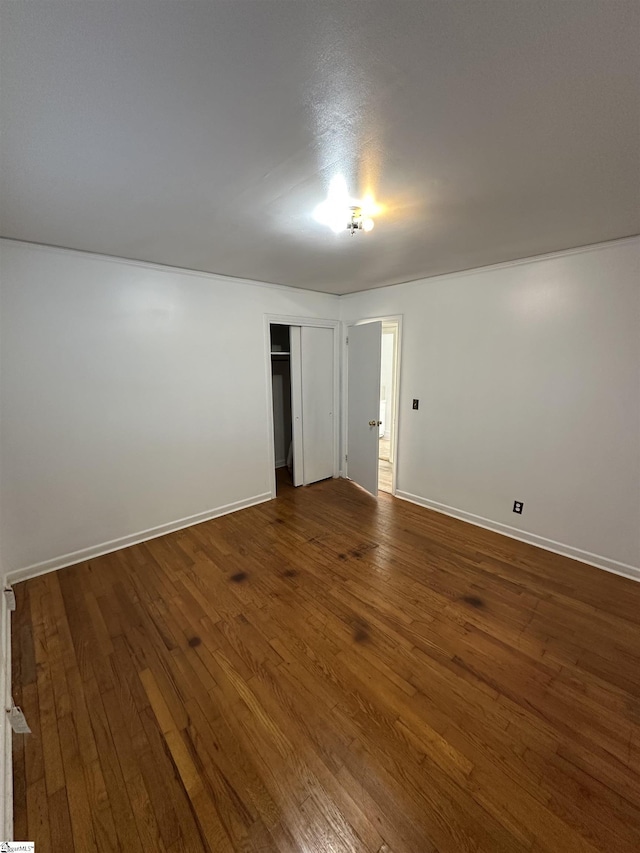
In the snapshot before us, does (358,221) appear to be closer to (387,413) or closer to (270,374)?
(270,374)

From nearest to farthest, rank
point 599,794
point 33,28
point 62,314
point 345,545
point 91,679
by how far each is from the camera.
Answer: point 33,28, point 599,794, point 91,679, point 62,314, point 345,545

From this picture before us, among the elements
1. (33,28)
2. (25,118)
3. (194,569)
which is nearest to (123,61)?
(33,28)

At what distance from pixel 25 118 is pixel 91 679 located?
253cm

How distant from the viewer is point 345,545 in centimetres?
305

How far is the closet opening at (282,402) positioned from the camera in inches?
195

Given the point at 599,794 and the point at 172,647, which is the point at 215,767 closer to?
the point at 172,647

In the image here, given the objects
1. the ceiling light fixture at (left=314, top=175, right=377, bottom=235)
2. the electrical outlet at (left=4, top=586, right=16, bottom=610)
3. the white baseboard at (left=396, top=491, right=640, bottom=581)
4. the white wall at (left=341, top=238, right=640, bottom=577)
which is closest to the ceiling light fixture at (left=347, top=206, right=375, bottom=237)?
the ceiling light fixture at (left=314, top=175, right=377, bottom=235)

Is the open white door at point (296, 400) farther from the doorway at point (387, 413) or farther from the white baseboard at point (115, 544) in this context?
the doorway at point (387, 413)

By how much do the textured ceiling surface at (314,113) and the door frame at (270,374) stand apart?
1.65 m

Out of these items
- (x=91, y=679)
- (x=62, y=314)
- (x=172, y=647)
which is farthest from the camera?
(x=62, y=314)

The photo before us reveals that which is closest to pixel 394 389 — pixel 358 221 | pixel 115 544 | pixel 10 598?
pixel 358 221

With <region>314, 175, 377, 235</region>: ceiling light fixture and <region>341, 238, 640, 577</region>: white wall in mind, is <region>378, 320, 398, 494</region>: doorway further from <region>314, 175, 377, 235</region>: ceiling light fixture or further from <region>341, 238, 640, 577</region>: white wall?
<region>314, 175, 377, 235</region>: ceiling light fixture

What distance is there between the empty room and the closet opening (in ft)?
3.55

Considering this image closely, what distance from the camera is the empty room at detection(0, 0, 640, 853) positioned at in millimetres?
1022
